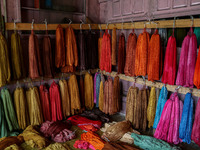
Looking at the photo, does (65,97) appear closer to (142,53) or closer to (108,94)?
(108,94)

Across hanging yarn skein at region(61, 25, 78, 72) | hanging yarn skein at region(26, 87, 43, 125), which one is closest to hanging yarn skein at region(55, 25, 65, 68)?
hanging yarn skein at region(61, 25, 78, 72)

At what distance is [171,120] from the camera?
3.88 m

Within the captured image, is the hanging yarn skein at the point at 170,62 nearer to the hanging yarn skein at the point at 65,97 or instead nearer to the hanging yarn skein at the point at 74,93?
the hanging yarn skein at the point at 74,93

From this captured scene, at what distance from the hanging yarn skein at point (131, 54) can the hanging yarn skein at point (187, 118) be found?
1380 mm

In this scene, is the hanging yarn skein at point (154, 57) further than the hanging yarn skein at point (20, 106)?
No

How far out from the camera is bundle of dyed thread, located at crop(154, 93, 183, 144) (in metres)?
3.84

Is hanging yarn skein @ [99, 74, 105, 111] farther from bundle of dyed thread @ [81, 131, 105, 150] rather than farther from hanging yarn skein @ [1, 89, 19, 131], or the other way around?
hanging yarn skein @ [1, 89, 19, 131]

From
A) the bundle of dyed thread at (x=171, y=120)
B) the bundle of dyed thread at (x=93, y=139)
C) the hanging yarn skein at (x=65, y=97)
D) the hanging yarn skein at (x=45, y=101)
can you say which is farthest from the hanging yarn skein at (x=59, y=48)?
the bundle of dyed thread at (x=171, y=120)

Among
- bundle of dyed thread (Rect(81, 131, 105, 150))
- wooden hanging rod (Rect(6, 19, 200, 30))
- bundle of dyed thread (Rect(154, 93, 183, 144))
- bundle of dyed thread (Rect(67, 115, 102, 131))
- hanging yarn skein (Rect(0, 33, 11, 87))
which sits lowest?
bundle of dyed thread (Rect(81, 131, 105, 150))

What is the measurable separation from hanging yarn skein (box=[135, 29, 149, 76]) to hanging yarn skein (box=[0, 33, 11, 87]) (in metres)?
2.90

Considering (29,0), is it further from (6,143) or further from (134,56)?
(6,143)

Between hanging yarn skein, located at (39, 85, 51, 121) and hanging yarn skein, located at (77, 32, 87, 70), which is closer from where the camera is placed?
hanging yarn skein, located at (39, 85, 51, 121)

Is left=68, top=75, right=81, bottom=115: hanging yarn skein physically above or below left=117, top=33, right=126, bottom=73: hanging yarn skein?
below

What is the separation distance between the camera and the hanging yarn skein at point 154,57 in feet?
12.9
